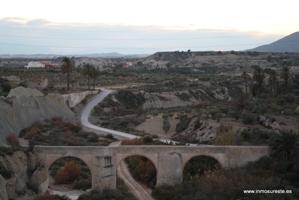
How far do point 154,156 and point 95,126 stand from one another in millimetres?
19388

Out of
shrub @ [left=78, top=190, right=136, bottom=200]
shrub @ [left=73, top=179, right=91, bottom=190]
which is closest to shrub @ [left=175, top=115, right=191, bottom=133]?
shrub @ [left=73, top=179, right=91, bottom=190]

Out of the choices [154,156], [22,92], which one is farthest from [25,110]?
[154,156]

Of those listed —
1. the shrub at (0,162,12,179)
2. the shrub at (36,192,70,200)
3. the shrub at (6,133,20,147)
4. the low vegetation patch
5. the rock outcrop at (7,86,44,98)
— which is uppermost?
the rock outcrop at (7,86,44,98)

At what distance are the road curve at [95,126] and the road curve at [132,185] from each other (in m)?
7.09

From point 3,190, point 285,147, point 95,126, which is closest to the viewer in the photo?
point 3,190

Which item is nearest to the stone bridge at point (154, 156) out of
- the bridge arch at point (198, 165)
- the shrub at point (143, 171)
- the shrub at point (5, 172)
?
the bridge arch at point (198, 165)

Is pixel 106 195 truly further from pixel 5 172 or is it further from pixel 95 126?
pixel 95 126

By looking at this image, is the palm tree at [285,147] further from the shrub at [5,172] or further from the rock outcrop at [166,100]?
the rock outcrop at [166,100]

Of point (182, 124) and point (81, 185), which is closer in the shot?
point (81, 185)

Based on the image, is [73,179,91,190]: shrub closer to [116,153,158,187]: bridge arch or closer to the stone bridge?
the stone bridge

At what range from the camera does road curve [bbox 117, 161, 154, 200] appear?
3200 cm

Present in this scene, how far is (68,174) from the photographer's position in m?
34.9

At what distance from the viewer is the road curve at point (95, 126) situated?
45.8 metres

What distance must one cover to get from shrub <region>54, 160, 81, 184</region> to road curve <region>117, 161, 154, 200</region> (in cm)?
301
